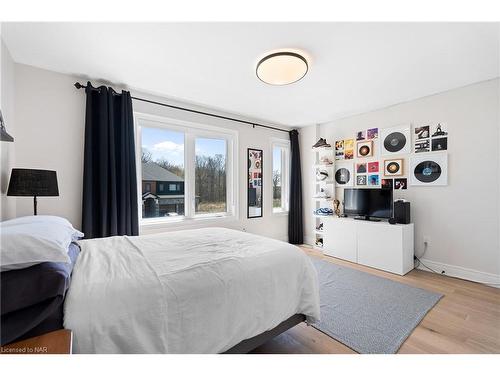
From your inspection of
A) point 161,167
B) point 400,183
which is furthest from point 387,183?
point 161,167

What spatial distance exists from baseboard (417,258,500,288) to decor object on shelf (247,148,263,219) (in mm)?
2617

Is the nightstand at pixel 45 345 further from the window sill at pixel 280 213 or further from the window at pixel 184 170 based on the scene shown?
the window sill at pixel 280 213

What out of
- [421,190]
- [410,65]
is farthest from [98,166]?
[421,190]

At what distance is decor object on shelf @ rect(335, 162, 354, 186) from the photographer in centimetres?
398

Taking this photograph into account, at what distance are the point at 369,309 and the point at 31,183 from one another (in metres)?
3.24

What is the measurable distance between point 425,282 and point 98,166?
414 centimetres

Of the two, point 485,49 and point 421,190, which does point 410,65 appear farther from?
point 421,190

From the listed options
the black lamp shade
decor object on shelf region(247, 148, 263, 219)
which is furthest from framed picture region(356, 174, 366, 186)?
the black lamp shade

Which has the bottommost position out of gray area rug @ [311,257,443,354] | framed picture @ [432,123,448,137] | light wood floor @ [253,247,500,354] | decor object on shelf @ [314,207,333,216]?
light wood floor @ [253,247,500,354]

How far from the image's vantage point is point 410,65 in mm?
2299

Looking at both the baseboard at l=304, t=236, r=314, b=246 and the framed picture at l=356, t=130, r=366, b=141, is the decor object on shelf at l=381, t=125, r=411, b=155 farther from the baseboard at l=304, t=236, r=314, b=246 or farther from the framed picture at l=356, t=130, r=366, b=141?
the baseboard at l=304, t=236, r=314, b=246

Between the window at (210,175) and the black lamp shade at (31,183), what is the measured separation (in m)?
1.82

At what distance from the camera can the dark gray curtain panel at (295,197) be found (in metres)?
4.62

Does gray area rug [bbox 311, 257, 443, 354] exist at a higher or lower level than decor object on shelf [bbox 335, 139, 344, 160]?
lower
